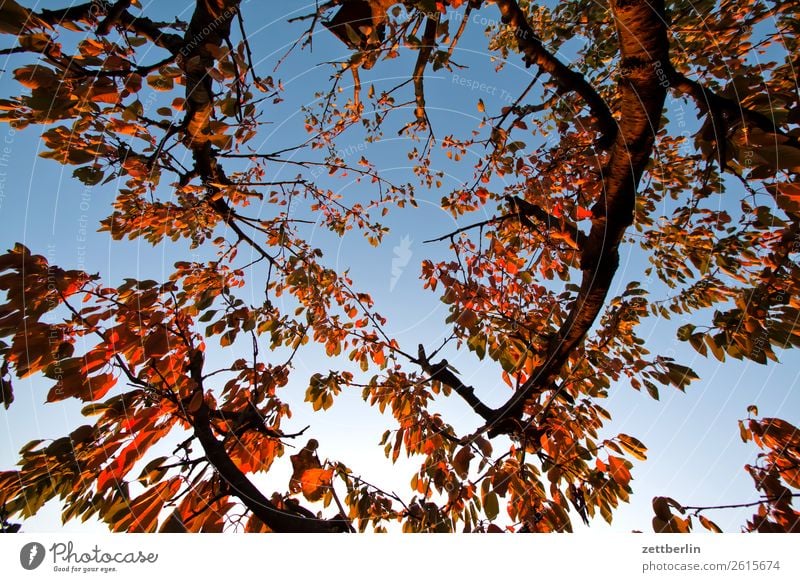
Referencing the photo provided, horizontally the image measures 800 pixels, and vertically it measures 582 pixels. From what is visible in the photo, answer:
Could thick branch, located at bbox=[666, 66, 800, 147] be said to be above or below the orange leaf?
above

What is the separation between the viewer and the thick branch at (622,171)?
1.55 meters

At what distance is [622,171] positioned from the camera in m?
1.99

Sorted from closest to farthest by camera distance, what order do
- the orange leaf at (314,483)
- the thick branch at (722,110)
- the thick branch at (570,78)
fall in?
1. the thick branch at (722,110)
2. the orange leaf at (314,483)
3. the thick branch at (570,78)

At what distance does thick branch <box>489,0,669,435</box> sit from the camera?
5.08ft

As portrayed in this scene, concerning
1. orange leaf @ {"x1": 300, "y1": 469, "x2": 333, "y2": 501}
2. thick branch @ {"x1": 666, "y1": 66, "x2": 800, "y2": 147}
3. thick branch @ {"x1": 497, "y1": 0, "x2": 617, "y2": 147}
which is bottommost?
orange leaf @ {"x1": 300, "y1": 469, "x2": 333, "y2": 501}

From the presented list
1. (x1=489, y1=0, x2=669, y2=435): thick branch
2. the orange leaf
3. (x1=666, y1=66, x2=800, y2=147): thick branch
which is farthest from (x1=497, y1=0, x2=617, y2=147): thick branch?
the orange leaf

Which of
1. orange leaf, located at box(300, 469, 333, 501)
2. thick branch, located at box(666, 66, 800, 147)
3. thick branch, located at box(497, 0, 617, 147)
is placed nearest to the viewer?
thick branch, located at box(666, 66, 800, 147)

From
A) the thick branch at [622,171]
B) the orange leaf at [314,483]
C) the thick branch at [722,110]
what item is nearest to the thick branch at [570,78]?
the thick branch at [622,171]

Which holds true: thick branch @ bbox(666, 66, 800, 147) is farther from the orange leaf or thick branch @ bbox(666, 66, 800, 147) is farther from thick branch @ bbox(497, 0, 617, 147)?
the orange leaf

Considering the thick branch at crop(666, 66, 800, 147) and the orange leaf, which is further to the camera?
the orange leaf

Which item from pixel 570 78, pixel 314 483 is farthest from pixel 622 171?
pixel 314 483

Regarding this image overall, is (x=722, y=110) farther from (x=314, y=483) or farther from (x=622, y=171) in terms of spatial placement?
(x=314, y=483)

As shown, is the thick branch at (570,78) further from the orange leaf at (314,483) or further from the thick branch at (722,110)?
the orange leaf at (314,483)

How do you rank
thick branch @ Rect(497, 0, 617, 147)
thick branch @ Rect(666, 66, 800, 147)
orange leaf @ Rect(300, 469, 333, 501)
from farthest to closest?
1. thick branch @ Rect(497, 0, 617, 147)
2. orange leaf @ Rect(300, 469, 333, 501)
3. thick branch @ Rect(666, 66, 800, 147)
